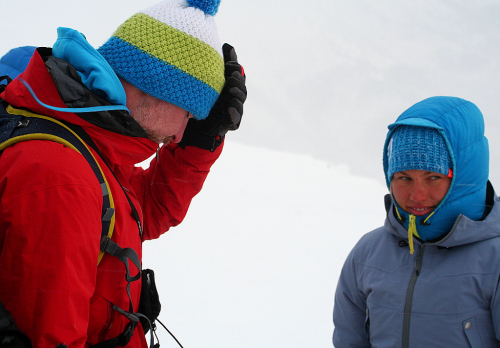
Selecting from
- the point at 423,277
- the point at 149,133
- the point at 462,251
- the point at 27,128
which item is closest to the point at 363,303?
the point at 423,277

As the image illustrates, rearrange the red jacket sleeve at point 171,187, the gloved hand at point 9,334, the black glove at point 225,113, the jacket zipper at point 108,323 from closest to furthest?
the gloved hand at point 9,334
the jacket zipper at point 108,323
the black glove at point 225,113
the red jacket sleeve at point 171,187

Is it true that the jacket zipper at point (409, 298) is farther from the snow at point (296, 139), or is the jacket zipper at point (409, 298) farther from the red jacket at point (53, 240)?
the snow at point (296, 139)

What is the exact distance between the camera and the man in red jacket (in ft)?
2.97

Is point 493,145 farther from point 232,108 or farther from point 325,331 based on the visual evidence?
point 232,108

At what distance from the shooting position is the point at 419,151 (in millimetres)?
1523

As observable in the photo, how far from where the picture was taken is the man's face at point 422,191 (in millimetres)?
1524

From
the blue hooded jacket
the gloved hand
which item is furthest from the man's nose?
the blue hooded jacket

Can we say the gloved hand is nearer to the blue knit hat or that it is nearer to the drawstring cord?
the drawstring cord

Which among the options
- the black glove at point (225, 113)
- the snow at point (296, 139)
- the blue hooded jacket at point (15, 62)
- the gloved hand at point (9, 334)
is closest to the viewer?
the gloved hand at point (9, 334)

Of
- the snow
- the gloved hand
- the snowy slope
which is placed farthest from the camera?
the snow

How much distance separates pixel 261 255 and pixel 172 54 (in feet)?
9.22

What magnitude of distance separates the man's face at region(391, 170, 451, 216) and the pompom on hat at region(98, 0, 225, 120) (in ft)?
2.69

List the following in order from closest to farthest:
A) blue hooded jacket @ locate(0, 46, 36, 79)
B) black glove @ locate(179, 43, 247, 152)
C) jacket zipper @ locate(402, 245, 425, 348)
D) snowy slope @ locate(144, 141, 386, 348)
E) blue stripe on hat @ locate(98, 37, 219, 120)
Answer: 1. blue stripe on hat @ locate(98, 37, 219, 120)
2. jacket zipper @ locate(402, 245, 425, 348)
3. black glove @ locate(179, 43, 247, 152)
4. blue hooded jacket @ locate(0, 46, 36, 79)
5. snowy slope @ locate(144, 141, 386, 348)

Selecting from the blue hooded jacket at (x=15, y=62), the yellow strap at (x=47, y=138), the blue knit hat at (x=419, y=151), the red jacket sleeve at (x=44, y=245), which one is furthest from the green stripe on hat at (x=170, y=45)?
the blue hooded jacket at (x=15, y=62)
